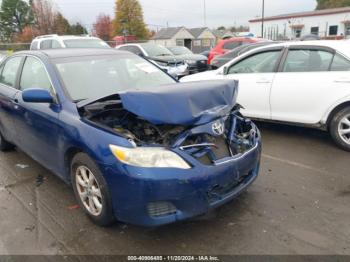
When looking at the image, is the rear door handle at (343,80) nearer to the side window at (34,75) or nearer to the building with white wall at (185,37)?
the side window at (34,75)

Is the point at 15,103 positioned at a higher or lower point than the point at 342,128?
higher

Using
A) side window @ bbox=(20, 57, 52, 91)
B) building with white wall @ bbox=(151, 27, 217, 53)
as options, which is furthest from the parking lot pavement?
building with white wall @ bbox=(151, 27, 217, 53)

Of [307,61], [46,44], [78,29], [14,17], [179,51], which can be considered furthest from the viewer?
[78,29]

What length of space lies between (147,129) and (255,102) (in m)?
3.15

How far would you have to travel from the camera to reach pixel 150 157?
2.72 m

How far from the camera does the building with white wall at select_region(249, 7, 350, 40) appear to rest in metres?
55.3

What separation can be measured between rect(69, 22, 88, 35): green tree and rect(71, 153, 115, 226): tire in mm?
66476

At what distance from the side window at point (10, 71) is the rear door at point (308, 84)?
3847mm

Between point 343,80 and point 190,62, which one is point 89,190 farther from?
point 190,62

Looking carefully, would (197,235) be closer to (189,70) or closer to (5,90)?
(5,90)

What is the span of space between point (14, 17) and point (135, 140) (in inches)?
2965

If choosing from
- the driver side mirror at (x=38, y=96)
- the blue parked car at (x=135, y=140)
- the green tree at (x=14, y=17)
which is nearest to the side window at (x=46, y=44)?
the blue parked car at (x=135, y=140)

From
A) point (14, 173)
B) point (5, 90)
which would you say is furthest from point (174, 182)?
point (5, 90)

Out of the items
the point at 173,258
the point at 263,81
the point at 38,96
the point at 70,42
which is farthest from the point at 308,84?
the point at 70,42
